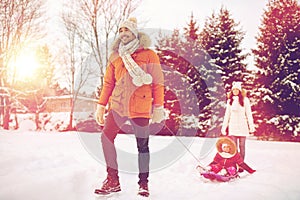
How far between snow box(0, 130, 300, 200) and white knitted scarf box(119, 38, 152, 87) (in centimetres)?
68

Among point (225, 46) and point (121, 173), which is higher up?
point (225, 46)

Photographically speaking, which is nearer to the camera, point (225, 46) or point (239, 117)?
point (239, 117)

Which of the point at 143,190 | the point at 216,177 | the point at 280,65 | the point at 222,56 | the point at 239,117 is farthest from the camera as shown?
the point at 222,56

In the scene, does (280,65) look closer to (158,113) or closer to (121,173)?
(158,113)

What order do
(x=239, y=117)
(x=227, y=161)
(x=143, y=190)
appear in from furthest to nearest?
(x=239, y=117) < (x=227, y=161) < (x=143, y=190)

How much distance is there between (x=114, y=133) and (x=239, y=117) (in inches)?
47.7

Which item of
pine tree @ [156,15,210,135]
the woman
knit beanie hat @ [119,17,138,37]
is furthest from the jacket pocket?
pine tree @ [156,15,210,135]

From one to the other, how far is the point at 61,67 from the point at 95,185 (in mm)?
1581

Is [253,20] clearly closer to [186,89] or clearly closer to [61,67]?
[186,89]

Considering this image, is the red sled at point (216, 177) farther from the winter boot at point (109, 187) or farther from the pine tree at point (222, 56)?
the pine tree at point (222, 56)

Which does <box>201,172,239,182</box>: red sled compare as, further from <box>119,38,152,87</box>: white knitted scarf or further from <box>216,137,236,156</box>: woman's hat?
<box>119,38,152,87</box>: white knitted scarf

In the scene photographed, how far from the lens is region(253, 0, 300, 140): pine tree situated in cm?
280

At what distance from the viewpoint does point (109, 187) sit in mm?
1762

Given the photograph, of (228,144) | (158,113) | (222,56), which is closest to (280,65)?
(222,56)
